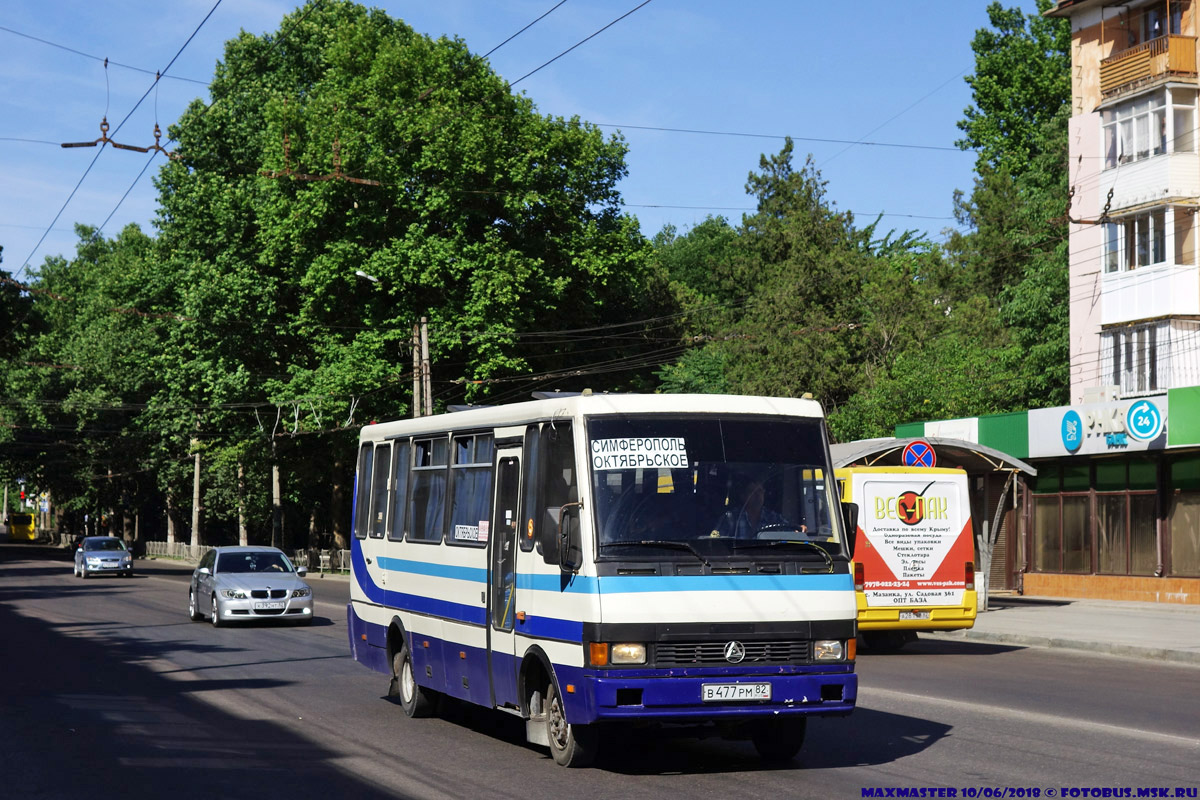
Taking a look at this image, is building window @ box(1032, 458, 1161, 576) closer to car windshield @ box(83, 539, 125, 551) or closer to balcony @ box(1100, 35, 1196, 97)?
balcony @ box(1100, 35, 1196, 97)

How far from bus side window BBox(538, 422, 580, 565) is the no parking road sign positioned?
14330mm

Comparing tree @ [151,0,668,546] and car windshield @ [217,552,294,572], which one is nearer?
car windshield @ [217,552,294,572]

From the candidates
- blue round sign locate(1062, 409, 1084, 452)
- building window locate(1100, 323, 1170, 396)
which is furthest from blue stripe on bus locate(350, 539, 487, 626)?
building window locate(1100, 323, 1170, 396)

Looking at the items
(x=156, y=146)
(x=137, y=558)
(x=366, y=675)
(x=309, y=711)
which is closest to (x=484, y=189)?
(x=156, y=146)

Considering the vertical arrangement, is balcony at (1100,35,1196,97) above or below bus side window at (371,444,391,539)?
above

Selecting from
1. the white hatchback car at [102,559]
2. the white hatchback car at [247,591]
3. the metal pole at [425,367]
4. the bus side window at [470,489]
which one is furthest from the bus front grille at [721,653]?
the white hatchback car at [102,559]

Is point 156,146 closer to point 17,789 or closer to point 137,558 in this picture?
point 17,789

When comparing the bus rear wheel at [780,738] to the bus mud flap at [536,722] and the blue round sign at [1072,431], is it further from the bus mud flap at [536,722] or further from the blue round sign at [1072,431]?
the blue round sign at [1072,431]

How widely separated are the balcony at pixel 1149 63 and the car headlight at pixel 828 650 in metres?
33.9

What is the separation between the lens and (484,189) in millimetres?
43156

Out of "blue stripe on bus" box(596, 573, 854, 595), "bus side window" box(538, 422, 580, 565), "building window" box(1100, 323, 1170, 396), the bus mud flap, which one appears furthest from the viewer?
"building window" box(1100, 323, 1170, 396)

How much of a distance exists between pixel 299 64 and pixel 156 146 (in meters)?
30.2

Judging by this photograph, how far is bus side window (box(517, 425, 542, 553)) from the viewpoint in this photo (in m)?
10.7

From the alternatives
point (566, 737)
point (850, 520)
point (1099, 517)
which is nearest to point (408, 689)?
point (566, 737)
